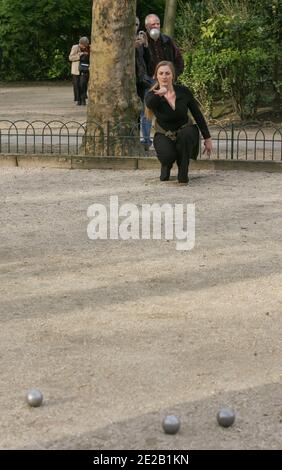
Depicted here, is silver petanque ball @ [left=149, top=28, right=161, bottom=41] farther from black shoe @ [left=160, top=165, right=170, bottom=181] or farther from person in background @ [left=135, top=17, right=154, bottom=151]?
black shoe @ [left=160, top=165, right=170, bottom=181]

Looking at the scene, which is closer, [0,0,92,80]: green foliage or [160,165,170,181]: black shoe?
[160,165,170,181]: black shoe

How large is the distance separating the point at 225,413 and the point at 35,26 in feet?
117

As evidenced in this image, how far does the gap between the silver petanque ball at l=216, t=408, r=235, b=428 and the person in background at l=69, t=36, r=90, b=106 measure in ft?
77.9

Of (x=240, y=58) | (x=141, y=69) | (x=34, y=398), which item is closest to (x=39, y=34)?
(x=240, y=58)

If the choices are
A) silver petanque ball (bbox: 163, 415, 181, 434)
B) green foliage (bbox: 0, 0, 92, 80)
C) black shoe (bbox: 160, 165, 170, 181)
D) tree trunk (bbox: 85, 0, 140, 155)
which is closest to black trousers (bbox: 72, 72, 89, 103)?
green foliage (bbox: 0, 0, 92, 80)

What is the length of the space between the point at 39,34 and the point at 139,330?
1339 inches

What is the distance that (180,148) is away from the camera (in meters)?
14.5

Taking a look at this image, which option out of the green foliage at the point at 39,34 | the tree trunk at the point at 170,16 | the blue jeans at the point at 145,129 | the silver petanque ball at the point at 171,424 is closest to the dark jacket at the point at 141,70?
the blue jeans at the point at 145,129

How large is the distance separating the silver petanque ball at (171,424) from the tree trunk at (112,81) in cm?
1094

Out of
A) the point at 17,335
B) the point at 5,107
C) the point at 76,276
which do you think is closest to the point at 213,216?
the point at 76,276

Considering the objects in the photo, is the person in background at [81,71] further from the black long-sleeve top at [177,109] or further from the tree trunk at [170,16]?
the black long-sleeve top at [177,109]

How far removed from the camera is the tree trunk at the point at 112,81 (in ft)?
54.7

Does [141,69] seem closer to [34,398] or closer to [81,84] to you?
[34,398]

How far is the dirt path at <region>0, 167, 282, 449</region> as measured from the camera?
604 cm
